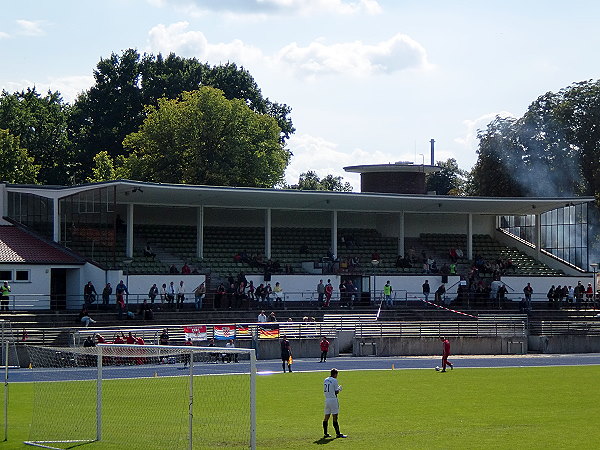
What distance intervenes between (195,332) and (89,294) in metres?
6.56

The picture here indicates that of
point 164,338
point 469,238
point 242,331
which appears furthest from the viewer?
point 469,238

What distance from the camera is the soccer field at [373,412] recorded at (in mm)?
22453

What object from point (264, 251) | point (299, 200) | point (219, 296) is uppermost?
point (299, 200)

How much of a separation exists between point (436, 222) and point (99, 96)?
3493cm

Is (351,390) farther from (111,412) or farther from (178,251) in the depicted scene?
(178,251)

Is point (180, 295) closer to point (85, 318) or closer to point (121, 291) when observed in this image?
point (121, 291)

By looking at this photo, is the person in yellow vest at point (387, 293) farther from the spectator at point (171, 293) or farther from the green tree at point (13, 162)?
the green tree at point (13, 162)

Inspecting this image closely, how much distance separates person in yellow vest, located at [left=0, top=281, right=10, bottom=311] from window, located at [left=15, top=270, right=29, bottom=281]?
1552 mm

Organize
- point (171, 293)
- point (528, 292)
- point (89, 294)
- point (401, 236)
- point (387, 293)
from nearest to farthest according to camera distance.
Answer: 1. point (89, 294)
2. point (171, 293)
3. point (387, 293)
4. point (528, 292)
5. point (401, 236)

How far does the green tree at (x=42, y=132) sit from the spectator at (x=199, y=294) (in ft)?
118

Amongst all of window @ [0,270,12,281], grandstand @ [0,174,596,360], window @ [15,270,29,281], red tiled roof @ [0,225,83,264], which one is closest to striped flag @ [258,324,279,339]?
grandstand @ [0,174,596,360]

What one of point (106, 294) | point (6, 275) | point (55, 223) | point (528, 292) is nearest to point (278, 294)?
point (106, 294)

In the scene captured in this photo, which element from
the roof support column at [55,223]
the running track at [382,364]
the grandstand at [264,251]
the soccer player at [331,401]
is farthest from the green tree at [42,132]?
the soccer player at [331,401]

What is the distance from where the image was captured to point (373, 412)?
92.2 ft
